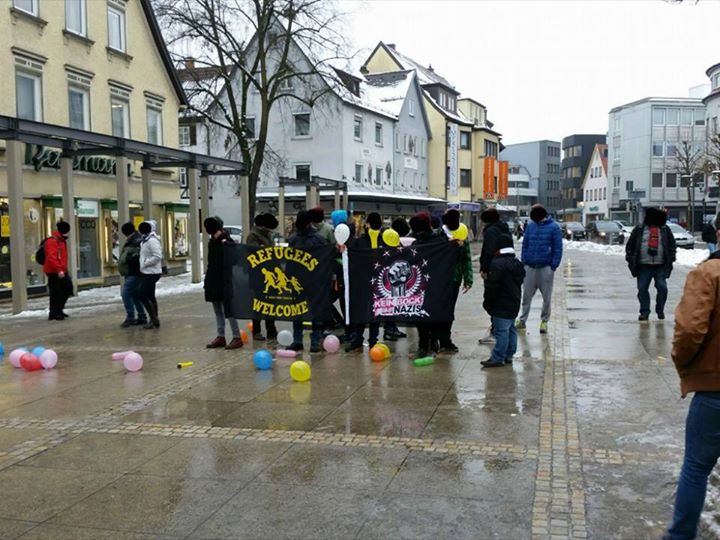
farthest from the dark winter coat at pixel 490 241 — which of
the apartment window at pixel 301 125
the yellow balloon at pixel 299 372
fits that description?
the apartment window at pixel 301 125

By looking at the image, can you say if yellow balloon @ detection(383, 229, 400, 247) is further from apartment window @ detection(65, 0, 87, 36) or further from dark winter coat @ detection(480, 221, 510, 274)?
apartment window @ detection(65, 0, 87, 36)

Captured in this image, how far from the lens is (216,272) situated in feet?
33.2

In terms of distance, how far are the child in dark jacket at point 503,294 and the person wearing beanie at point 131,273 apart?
631 centimetres

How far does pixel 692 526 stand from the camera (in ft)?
12.1

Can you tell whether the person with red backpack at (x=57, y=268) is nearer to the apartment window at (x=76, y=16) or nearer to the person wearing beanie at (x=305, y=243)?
the person wearing beanie at (x=305, y=243)

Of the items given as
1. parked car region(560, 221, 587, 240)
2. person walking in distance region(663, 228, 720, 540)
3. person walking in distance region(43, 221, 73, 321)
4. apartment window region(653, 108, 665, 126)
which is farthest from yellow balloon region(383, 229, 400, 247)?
apartment window region(653, 108, 665, 126)

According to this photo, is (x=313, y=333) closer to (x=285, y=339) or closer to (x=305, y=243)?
(x=285, y=339)

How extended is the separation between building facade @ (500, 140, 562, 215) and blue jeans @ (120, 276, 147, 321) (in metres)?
123

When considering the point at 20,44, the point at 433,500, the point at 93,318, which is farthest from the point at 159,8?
the point at 433,500

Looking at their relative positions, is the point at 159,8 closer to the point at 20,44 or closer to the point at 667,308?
the point at 20,44

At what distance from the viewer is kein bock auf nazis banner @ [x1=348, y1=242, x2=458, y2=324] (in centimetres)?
945

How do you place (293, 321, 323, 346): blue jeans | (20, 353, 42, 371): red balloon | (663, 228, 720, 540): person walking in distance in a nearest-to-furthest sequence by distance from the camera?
(663, 228, 720, 540): person walking in distance → (20, 353, 42, 371): red balloon → (293, 321, 323, 346): blue jeans

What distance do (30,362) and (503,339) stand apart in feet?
18.6

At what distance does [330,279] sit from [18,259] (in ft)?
25.4
